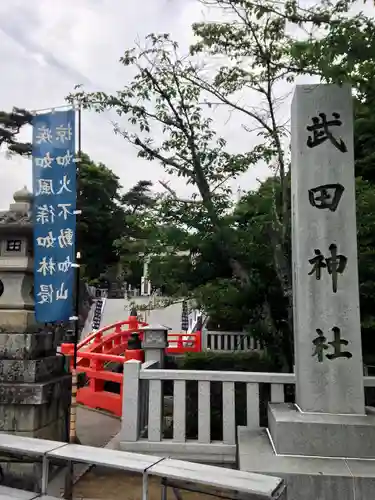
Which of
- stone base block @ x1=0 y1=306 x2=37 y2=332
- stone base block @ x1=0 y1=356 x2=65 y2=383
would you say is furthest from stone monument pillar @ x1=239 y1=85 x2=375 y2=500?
stone base block @ x1=0 y1=306 x2=37 y2=332

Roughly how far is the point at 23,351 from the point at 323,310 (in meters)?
3.37

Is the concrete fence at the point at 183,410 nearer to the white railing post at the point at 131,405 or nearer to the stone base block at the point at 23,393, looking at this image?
the white railing post at the point at 131,405

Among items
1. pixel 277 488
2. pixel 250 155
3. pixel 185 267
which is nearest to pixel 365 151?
pixel 250 155

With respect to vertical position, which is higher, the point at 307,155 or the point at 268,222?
the point at 307,155

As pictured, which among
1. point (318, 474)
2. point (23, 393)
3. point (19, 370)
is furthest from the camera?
point (19, 370)

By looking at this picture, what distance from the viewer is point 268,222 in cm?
704

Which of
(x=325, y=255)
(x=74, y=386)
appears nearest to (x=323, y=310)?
(x=325, y=255)

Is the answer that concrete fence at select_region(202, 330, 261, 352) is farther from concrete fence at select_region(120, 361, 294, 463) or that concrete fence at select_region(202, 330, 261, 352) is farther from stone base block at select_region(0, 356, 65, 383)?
stone base block at select_region(0, 356, 65, 383)

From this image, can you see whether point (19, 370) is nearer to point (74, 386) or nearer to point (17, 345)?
point (17, 345)

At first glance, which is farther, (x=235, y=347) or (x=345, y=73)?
(x=235, y=347)

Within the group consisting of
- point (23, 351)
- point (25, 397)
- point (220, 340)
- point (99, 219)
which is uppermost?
point (99, 219)

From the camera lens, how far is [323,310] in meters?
4.71

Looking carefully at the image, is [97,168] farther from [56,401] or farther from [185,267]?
[56,401]

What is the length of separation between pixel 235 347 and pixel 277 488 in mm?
10757
